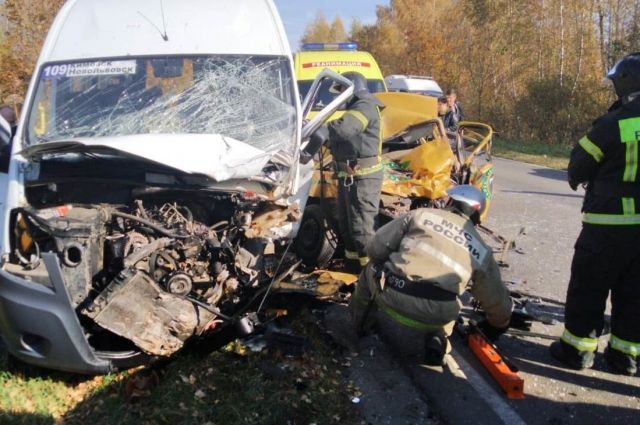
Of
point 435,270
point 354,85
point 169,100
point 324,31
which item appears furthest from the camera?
point 324,31

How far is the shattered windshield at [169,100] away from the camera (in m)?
3.75

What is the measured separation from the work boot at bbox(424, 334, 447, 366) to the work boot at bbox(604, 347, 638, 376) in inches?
43.5

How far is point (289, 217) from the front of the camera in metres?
3.66

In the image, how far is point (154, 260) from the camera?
315 centimetres

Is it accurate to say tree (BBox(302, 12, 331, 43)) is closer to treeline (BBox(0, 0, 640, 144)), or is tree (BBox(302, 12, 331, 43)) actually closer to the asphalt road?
treeline (BBox(0, 0, 640, 144))

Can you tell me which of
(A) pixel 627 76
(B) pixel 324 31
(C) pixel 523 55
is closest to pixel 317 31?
(B) pixel 324 31

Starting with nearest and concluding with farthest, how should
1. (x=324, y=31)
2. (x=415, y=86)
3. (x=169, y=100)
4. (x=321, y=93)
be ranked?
(x=169, y=100), (x=321, y=93), (x=415, y=86), (x=324, y=31)

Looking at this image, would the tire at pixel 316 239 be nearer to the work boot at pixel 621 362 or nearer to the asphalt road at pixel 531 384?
the asphalt road at pixel 531 384

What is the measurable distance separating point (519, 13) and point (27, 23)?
61.9ft

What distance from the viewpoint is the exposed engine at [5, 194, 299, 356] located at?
9.50ft

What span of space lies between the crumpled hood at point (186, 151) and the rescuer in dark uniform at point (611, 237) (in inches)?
83.5

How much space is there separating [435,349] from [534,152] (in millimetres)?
15408

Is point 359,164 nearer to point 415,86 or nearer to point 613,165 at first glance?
point 613,165

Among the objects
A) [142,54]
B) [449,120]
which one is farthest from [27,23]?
[142,54]
